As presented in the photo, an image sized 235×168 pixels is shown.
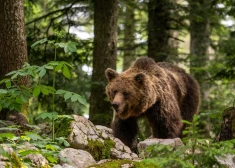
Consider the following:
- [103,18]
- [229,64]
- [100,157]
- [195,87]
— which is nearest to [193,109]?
[195,87]

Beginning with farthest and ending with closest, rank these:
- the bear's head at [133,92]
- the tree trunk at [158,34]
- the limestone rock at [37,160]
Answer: the tree trunk at [158,34] → the bear's head at [133,92] → the limestone rock at [37,160]

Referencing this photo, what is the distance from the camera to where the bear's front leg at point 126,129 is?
25.1 ft

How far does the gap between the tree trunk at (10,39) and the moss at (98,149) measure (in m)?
1.72

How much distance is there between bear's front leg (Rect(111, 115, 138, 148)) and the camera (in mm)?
7656

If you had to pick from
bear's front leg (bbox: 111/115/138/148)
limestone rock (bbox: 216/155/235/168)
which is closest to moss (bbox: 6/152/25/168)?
limestone rock (bbox: 216/155/235/168)

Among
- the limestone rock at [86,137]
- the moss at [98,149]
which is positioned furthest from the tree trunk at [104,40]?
the moss at [98,149]

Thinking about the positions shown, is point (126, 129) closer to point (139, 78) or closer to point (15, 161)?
point (139, 78)

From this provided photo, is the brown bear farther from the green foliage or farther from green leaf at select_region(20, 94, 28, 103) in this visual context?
the green foliage

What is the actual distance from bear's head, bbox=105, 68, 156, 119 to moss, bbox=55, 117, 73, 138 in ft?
6.04

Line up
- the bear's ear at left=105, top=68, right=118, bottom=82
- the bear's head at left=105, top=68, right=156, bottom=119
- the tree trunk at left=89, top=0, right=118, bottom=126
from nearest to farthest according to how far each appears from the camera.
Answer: the bear's head at left=105, top=68, right=156, bottom=119, the bear's ear at left=105, top=68, right=118, bottom=82, the tree trunk at left=89, top=0, right=118, bottom=126

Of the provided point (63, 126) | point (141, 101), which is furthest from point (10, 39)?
point (141, 101)

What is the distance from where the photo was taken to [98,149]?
5.82 meters

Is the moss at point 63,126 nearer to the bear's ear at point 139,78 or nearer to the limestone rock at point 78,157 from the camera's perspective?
the limestone rock at point 78,157

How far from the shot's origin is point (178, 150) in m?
3.49
